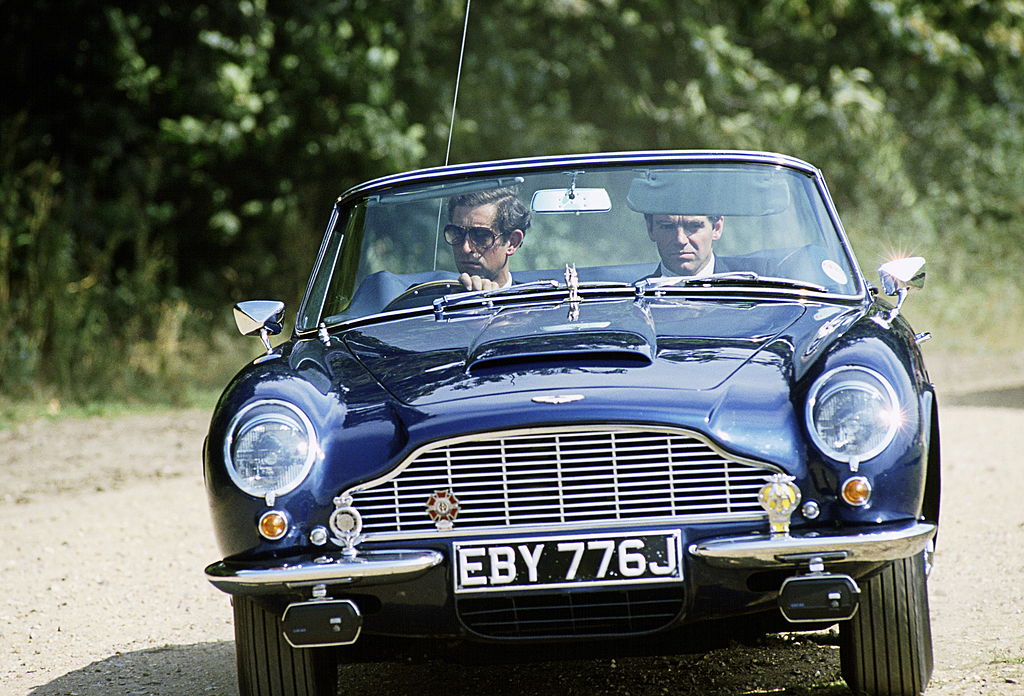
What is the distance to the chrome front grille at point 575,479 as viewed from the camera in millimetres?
3160

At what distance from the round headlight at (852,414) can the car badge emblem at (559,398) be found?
571 millimetres

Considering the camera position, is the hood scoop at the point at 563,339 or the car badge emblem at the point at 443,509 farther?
the hood scoop at the point at 563,339

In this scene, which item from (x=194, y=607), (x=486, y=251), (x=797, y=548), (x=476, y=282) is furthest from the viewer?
(x=194, y=607)

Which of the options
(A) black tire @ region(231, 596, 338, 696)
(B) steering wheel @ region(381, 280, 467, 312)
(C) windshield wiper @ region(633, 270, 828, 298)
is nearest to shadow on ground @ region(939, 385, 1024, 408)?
(C) windshield wiper @ region(633, 270, 828, 298)

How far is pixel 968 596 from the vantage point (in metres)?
4.91

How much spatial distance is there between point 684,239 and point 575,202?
412 millimetres

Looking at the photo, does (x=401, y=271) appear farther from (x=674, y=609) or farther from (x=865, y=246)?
(x=865, y=246)

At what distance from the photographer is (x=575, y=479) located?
3.18 m

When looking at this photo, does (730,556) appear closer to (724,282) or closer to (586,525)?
(586,525)

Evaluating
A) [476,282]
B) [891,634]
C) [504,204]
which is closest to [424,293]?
[476,282]

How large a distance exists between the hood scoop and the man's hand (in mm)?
422

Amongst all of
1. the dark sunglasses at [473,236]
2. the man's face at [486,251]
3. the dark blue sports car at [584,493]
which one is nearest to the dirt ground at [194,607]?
the dark blue sports car at [584,493]

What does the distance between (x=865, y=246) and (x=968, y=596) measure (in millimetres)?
13032

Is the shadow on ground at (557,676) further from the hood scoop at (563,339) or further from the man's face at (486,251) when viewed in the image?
the man's face at (486,251)
